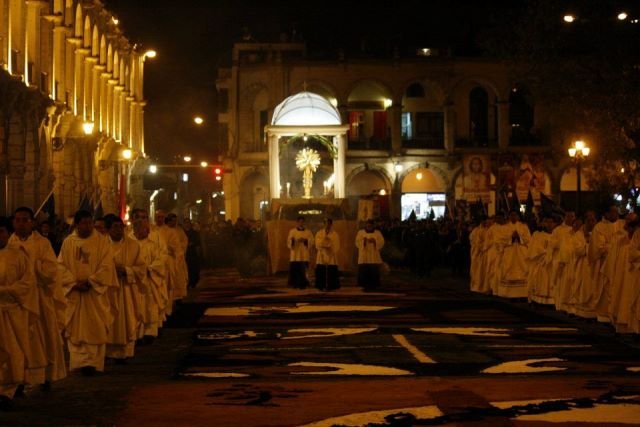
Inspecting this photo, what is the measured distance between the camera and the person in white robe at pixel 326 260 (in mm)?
31062

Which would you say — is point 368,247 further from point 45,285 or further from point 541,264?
point 45,285

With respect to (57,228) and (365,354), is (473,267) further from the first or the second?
(365,354)

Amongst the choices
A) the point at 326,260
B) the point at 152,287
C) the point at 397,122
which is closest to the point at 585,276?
the point at 152,287

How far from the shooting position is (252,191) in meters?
68.8

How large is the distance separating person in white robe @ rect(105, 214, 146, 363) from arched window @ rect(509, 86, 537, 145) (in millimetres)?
55105

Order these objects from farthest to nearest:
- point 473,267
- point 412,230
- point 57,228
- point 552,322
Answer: point 412,230 < point 473,267 < point 57,228 < point 552,322

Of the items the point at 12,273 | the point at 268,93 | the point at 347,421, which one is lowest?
the point at 347,421

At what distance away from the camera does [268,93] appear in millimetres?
67438

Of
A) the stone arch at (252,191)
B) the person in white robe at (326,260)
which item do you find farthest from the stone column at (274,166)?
the stone arch at (252,191)

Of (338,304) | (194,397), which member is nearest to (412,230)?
(338,304)

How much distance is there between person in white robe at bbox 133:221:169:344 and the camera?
17953 millimetres

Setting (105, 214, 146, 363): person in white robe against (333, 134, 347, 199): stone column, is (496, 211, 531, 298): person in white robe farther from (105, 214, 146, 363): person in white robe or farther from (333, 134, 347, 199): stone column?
(333, 134, 347, 199): stone column

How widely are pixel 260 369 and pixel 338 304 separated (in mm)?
11216

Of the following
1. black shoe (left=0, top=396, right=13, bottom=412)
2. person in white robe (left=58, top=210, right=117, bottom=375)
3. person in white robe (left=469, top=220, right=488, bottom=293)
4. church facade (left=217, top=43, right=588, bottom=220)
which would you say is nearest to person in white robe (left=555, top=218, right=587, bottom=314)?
person in white robe (left=469, top=220, right=488, bottom=293)
